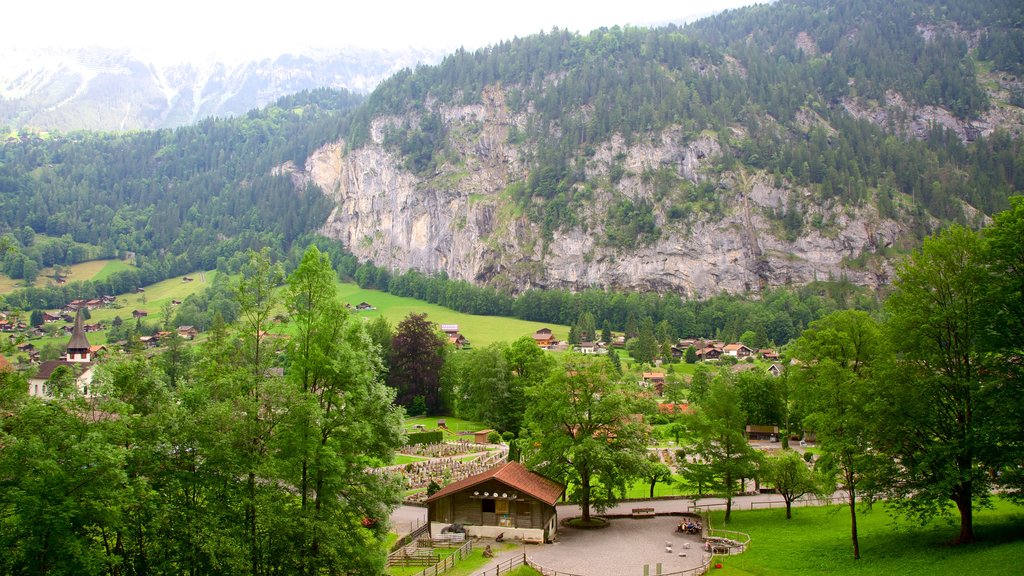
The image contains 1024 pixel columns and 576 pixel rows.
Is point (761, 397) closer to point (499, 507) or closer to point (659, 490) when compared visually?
point (659, 490)

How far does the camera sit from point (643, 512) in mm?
43906

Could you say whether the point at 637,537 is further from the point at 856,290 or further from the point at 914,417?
the point at 856,290

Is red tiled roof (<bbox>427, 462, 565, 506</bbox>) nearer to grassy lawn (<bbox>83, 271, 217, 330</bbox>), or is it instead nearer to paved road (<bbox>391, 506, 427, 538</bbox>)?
paved road (<bbox>391, 506, 427, 538</bbox>)

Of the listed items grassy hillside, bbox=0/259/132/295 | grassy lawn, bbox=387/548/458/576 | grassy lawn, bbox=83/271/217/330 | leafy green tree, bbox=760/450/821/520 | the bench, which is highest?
grassy hillside, bbox=0/259/132/295

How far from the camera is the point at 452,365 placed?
84.1 metres

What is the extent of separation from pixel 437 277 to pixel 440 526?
155 meters

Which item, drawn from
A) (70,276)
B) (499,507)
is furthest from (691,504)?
(70,276)

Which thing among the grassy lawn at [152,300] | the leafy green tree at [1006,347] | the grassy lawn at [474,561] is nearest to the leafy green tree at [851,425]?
the leafy green tree at [1006,347]

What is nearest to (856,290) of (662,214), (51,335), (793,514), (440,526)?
(662,214)

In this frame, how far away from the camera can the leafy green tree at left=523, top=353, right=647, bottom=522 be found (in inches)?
1558

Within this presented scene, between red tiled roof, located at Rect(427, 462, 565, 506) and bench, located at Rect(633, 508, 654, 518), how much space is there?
5.33 m

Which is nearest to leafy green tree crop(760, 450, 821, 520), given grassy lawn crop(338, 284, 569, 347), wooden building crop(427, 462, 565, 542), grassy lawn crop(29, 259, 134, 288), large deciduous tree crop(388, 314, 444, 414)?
wooden building crop(427, 462, 565, 542)

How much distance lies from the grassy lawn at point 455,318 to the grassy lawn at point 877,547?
85397mm

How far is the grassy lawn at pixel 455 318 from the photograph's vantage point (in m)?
138
